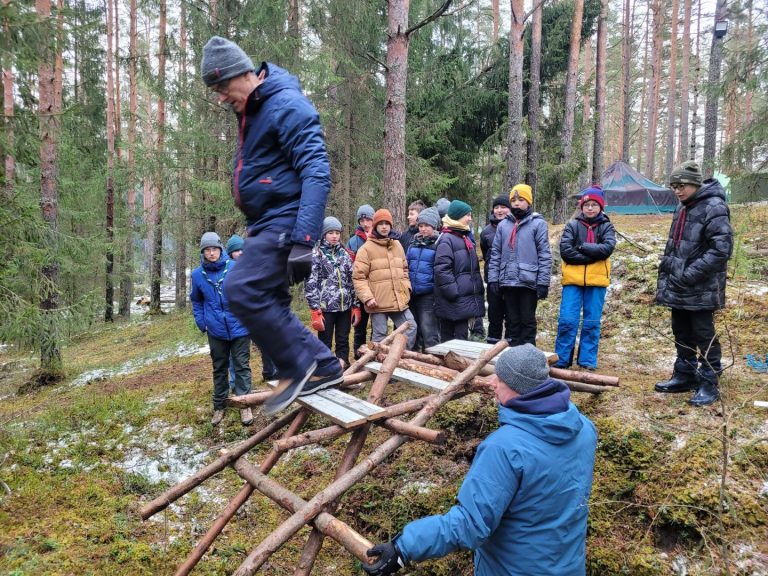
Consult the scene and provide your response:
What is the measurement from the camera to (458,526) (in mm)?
2215

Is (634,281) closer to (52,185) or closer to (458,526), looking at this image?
(458,526)

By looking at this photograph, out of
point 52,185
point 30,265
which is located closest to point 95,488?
point 30,265

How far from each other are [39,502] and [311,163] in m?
4.72

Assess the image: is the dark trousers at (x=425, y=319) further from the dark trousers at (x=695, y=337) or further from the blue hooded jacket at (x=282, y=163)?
the blue hooded jacket at (x=282, y=163)

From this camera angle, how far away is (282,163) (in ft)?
10.3

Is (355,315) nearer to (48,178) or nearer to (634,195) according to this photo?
(48,178)

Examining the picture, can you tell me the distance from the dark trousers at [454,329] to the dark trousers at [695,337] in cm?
226

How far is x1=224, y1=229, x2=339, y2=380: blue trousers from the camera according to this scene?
3.01 metres

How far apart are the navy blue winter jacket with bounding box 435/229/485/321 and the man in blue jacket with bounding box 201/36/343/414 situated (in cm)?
279

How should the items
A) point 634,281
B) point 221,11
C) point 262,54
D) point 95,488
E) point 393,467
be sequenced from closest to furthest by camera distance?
point 393,467, point 95,488, point 634,281, point 262,54, point 221,11

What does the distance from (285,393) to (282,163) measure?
1.52m

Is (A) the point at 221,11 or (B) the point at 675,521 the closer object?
(B) the point at 675,521

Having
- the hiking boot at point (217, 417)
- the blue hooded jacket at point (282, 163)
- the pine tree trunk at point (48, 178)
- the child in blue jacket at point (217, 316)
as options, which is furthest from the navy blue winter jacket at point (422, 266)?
the pine tree trunk at point (48, 178)

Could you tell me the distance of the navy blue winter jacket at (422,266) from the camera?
6.08 meters
